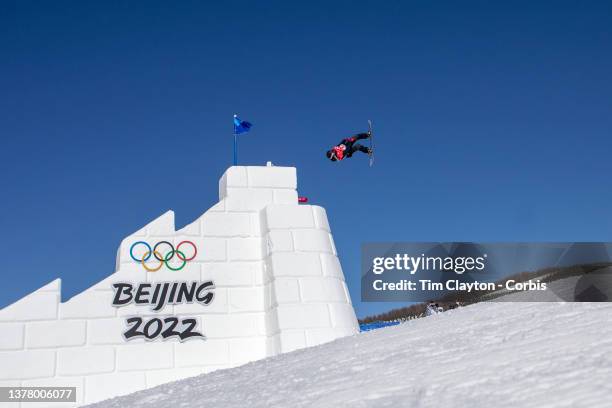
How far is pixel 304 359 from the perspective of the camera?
615 centimetres

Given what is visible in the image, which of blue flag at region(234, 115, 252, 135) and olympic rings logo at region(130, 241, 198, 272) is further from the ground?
blue flag at region(234, 115, 252, 135)

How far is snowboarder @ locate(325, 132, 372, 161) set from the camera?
13.7 metres

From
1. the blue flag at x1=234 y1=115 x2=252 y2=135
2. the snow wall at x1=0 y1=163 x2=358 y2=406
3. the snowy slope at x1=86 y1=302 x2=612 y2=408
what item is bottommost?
the snowy slope at x1=86 y1=302 x2=612 y2=408

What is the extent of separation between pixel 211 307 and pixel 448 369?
262 inches

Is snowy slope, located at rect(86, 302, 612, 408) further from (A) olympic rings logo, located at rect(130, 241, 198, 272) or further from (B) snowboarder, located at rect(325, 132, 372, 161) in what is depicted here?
(B) snowboarder, located at rect(325, 132, 372, 161)

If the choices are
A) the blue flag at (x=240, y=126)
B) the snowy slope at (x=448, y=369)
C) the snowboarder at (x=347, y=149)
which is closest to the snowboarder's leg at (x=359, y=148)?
the snowboarder at (x=347, y=149)

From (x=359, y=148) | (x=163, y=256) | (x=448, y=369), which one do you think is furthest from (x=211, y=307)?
(x=448, y=369)

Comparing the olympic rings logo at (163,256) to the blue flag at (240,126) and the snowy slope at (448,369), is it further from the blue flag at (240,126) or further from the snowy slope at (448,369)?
the snowy slope at (448,369)

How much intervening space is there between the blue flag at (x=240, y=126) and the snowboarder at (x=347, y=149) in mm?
2119

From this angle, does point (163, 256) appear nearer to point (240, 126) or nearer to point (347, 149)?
→ point (240, 126)

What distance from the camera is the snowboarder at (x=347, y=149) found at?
13.7m

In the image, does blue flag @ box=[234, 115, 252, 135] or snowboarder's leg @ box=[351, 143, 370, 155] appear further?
snowboarder's leg @ box=[351, 143, 370, 155]

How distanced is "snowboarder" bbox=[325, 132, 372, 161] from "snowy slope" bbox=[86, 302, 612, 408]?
7.06 m

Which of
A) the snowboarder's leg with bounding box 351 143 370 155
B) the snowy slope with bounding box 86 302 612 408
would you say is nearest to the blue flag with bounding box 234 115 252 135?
the snowboarder's leg with bounding box 351 143 370 155
